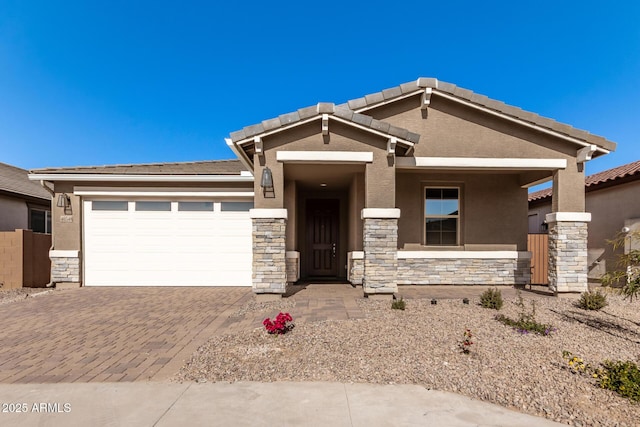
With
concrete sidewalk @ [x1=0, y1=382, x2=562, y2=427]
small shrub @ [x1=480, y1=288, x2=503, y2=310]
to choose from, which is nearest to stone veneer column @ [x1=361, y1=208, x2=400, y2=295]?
small shrub @ [x1=480, y1=288, x2=503, y2=310]

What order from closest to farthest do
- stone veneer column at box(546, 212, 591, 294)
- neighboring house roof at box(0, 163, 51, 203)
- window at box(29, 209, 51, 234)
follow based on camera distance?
1. stone veneer column at box(546, 212, 591, 294)
2. neighboring house roof at box(0, 163, 51, 203)
3. window at box(29, 209, 51, 234)

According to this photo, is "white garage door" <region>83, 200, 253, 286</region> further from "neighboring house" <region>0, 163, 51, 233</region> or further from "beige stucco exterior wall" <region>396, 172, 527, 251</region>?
"neighboring house" <region>0, 163, 51, 233</region>

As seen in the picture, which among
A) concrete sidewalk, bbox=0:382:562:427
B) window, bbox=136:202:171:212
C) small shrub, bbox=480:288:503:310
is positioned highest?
window, bbox=136:202:171:212

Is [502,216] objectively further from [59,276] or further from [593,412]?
[59,276]

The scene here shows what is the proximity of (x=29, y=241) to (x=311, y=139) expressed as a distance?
888 centimetres

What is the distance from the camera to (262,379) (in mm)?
3514

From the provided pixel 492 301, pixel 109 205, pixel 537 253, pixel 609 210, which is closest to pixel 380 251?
pixel 492 301

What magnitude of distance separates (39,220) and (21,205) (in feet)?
3.47

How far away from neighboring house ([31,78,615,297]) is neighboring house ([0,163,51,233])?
4.02 meters

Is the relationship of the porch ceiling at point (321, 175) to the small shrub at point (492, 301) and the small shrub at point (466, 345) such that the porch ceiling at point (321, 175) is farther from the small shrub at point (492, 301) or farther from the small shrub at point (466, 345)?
the small shrub at point (466, 345)

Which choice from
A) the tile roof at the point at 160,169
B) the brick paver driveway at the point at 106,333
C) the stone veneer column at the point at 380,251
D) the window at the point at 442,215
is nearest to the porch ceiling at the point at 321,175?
the stone veneer column at the point at 380,251

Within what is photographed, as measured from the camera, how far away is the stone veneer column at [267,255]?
23.0ft

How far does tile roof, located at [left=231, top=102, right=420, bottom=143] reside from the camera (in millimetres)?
6930

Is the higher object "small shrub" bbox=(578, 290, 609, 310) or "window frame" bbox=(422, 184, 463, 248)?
"window frame" bbox=(422, 184, 463, 248)
